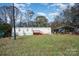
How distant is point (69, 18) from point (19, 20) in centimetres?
32

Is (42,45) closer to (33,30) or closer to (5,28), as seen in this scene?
(33,30)

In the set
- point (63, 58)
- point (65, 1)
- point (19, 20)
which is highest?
point (65, 1)

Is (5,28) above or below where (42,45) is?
above

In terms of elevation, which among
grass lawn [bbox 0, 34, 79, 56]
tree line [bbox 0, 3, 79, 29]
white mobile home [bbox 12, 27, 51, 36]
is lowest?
grass lawn [bbox 0, 34, 79, 56]

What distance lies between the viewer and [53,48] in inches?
81.4

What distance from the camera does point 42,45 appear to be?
6.79ft

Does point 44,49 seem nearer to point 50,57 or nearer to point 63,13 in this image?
point 50,57

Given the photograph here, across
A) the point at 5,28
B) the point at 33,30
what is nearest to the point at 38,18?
the point at 33,30

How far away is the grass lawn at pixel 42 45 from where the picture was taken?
6.77 feet

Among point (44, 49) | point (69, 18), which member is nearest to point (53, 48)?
point (44, 49)

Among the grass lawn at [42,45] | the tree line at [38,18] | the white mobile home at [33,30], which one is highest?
the tree line at [38,18]

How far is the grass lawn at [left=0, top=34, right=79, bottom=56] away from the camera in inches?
81.2

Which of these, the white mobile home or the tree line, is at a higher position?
the tree line

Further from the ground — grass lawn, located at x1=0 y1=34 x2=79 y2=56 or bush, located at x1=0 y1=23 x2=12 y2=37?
bush, located at x1=0 y1=23 x2=12 y2=37
